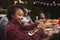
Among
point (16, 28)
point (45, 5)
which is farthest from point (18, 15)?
point (45, 5)

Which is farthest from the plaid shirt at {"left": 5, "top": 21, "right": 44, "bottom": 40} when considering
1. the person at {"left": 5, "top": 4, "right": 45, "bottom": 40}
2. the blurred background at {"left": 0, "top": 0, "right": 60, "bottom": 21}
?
the blurred background at {"left": 0, "top": 0, "right": 60, "bottom": 21}

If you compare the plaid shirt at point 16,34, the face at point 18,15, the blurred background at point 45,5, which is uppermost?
the face at point 18,15

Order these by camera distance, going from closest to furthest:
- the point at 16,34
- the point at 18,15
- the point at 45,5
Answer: the point at 16,34
the point at 18,15
the point at 45,5

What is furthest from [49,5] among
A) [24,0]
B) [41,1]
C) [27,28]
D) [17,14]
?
[17,14]

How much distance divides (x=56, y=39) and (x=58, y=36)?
4cm

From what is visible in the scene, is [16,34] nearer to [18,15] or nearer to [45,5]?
[18,15]

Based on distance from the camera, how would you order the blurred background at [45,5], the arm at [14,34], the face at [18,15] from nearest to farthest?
1. the arm at [14,34]
2. the face at [18,15]
3. the blurred background at [45,5]

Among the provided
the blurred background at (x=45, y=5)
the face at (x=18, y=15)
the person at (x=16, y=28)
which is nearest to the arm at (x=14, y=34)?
the person at (x=16, y=28)

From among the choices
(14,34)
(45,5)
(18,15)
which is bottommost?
(45,5)

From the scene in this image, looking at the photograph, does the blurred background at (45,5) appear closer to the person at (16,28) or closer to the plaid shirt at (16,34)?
the person at (16,28)

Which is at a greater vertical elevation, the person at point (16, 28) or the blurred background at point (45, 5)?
the person at point (16, 28)

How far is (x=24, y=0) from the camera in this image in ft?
31.6

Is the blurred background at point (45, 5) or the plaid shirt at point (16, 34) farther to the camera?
the blurred background at point (45, 5)

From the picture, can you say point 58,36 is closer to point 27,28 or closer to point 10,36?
point 10,36
